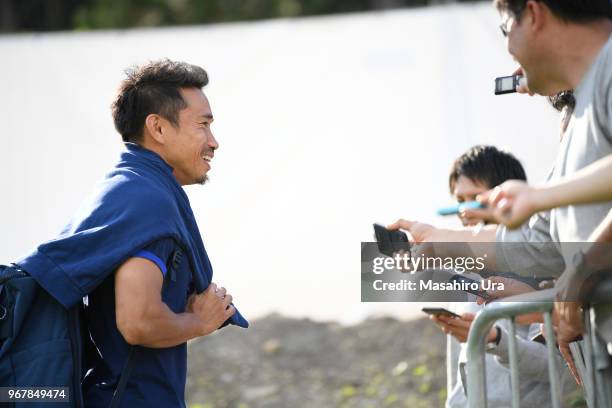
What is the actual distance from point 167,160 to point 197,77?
31 cm

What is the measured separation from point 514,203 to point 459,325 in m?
1.13

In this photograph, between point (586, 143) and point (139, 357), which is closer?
point (586, 143)

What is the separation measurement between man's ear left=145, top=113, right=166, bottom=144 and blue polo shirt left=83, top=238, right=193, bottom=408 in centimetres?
45

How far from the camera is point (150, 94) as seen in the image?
10.3ft

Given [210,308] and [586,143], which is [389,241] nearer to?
[210,308]

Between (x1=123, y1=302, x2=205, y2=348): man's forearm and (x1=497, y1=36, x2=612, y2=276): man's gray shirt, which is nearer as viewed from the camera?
(x1=497, y1=36, x2=612, y2=276): man's gray shirt

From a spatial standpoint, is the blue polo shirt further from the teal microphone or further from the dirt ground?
the dirt ground

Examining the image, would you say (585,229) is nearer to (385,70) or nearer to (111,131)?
(385,70)

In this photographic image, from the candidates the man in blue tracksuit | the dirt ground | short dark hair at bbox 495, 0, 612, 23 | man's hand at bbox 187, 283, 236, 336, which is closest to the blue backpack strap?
the man in blue tracksuit

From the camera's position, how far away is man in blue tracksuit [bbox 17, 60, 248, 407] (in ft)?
8.75

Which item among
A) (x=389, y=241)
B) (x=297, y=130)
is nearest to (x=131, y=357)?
(x=389, y=241)

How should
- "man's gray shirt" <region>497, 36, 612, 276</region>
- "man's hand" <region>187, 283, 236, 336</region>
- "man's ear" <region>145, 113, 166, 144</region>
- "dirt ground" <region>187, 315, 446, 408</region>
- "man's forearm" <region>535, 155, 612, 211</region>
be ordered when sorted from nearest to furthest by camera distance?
1. "man's forearm" <region>535, 155, 612, 211</region>
2. "man's gray shirt" <region>497, 36, 612, 276</region>
3. "man's hand" <region>187, 283, 236, 336</region>
4. "man's ear" <region>145, 113, 166, 144</region>
5. "dirt ground" <region>187, 315, 446, 408</region>

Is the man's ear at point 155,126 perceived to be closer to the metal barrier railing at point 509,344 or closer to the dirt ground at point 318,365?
the metal barrier railing at point 509,344

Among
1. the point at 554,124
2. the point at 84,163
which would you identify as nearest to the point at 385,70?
the point at 554,124
